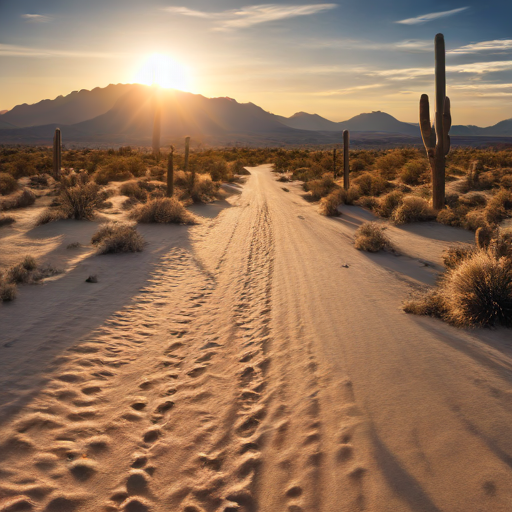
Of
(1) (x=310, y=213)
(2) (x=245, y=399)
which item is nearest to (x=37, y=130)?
(1) (x=310, y=213)

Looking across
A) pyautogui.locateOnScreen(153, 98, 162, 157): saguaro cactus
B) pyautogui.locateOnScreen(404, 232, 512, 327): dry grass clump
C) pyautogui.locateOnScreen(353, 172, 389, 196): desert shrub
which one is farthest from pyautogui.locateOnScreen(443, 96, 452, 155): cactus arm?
pyautogui.locateOnScreen(153, 98, 162, 157): saguaro cactus

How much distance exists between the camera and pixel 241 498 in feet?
10.6

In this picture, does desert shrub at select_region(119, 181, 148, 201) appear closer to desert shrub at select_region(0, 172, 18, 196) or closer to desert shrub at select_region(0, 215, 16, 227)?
desert shrub at select_region(0, 172, 18, 196)

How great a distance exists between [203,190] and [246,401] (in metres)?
19.6

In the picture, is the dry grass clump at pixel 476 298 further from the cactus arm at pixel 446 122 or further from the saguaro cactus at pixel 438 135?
the cactus arm at pixel 446 122

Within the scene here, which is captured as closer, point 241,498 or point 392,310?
point 241,498

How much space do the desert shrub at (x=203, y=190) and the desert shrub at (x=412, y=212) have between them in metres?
9.82

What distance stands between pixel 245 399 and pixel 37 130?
8386 inches

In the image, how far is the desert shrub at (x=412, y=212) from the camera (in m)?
15.4

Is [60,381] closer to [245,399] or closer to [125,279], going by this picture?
[245,399]

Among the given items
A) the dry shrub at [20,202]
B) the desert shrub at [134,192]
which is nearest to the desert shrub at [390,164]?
the desert shrub at [134,192]

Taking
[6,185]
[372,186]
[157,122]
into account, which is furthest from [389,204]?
[157,122]

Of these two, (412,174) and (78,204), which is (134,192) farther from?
(412,174)

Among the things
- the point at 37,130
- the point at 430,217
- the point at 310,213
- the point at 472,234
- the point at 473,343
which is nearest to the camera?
the point at 473,343
